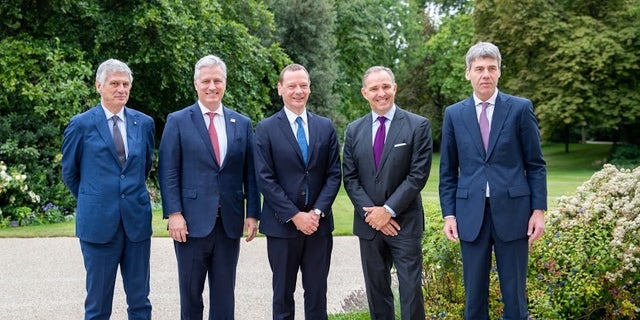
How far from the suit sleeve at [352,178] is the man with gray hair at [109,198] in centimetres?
149

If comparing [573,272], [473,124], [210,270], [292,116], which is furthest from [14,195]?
[573,272]

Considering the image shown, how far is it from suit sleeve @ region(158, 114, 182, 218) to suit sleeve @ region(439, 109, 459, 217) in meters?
1.89

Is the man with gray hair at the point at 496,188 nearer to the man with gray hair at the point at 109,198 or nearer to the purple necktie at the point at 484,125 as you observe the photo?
the purple necktie at the point at 484,125

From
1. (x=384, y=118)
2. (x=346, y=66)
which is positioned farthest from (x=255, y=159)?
(x=346, y=66)

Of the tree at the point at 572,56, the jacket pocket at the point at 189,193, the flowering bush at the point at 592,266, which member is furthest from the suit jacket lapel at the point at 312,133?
the tree at the point at 572,56

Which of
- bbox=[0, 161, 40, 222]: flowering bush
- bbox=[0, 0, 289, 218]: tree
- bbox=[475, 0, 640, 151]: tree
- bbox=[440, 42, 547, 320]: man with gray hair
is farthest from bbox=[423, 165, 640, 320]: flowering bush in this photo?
bbox=[475, 0, 640, 151]: tree

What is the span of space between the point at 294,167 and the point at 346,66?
26814mm

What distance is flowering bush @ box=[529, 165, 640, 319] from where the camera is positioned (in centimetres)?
518

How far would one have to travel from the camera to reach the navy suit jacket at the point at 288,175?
4688 mm

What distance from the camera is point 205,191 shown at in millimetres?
4672

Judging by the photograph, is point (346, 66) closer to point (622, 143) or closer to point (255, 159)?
point (622, 143)

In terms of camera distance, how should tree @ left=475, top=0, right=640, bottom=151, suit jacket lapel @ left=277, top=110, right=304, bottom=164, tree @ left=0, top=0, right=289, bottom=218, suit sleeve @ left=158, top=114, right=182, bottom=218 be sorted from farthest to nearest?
tree @ left=475, top=0, right=640, bottom=151
tree @ left=0, top=0, right=289, bottom=218
suit jacket lapel @ left=277, top=110, right=304, bottom=164
suit sleeve @ left=158, top=114, right=182, bottom=218

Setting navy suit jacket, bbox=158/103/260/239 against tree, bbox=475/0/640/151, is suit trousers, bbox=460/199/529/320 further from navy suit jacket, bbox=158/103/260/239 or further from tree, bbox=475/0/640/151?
tree, bbox=475/0/640/151

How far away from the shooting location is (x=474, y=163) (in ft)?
14.5
